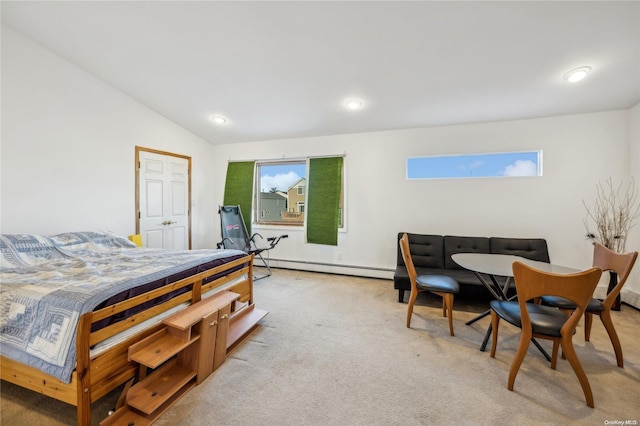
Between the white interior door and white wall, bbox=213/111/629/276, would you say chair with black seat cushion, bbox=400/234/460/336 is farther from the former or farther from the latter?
the white interior door

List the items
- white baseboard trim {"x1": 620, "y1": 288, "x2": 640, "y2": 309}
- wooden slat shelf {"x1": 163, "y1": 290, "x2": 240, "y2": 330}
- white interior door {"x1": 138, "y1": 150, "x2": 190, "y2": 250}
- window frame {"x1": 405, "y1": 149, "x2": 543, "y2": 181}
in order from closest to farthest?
wooden slat shelf {"x1": 163, "y1": 290, "x2": 240, "y2": 330}, white baseboard trim {"x1": 620, "y1": 288, "x2": 640, "y2": 309}, window frame {"x1": 405, "y1": 149, "x2": 543, "y2": 181}, white interior door {"x1": 138, "y1": 150, "x2": 190, "y2": 250}

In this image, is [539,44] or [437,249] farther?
[437,249]

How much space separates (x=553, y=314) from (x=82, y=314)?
2.91 m

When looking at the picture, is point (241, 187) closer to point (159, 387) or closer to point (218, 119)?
point (218, 119)

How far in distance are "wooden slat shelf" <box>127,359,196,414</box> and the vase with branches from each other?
4408 mm

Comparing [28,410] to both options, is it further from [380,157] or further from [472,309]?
[380,157]

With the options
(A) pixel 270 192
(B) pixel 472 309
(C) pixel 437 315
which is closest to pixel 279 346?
(C) pixel 437 315

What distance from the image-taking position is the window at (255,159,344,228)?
468 cm

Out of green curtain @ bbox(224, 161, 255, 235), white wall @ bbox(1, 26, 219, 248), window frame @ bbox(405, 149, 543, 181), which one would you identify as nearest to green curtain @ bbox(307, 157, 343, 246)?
window frame @ bbox(405, 149, 543, 181)

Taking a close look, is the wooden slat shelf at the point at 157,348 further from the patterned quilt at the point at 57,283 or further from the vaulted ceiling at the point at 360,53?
the vaulted ceiling at the point at 360,53

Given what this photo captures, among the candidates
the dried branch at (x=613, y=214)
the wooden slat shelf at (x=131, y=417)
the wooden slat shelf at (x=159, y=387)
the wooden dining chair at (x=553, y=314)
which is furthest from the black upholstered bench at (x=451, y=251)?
the wooden slat shelf at (x=131, y=417)

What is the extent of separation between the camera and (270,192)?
4.96 meters

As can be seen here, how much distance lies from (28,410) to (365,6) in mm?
3487

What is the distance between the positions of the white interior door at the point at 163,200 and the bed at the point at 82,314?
1667mm
